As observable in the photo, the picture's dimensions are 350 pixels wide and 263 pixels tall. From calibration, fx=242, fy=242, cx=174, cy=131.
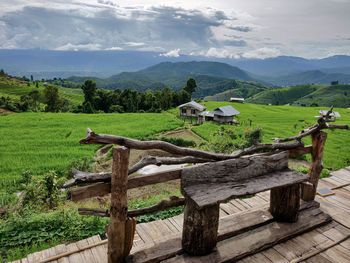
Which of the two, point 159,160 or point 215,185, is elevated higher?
point 159,160

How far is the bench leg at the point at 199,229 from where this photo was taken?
3811 millimetres

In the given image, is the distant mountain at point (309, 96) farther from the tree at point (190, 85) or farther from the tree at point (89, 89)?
the tree at point (89, 89)

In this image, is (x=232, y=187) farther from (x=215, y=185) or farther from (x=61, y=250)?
(x=61, y=250)

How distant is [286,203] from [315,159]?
4.95 feet

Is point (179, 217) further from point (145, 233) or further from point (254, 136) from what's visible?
point (254, 136)

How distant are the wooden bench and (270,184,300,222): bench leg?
0.81ft

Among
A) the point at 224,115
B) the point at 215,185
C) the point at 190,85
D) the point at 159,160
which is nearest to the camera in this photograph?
the point at 159,160

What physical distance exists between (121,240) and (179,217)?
7.50 feet

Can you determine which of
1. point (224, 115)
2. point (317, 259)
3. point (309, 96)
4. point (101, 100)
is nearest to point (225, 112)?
point (224, 115)

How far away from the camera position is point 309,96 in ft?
397

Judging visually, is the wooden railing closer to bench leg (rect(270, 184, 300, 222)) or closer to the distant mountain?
bench leg (rect(270, 184, 300, 222))

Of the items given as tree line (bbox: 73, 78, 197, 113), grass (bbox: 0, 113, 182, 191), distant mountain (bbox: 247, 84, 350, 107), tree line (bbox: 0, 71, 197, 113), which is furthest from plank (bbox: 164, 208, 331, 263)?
distant mountain (bbox: 247, 84, 350, 107)

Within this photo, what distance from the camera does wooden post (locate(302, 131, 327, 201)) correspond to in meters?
5.46

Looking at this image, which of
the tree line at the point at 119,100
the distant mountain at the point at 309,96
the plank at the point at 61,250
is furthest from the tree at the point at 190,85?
the distant mountain at the point at 309,96
